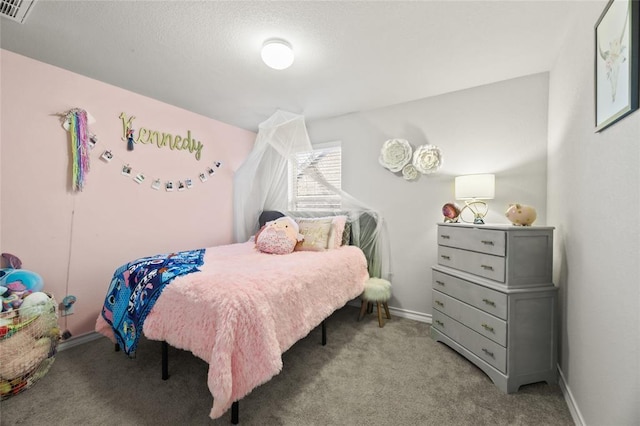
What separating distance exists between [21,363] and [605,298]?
3.40 meters

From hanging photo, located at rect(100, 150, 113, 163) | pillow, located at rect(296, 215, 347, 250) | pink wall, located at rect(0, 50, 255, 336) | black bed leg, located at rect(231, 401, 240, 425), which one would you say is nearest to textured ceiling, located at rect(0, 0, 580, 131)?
pink wall, located at rect(0, 50, 255, 336)

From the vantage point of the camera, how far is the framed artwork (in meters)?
0.95

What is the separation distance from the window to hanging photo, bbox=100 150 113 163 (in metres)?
1.82

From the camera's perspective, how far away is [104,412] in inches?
59.4

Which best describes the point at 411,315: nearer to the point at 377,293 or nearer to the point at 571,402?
the point at 377,293

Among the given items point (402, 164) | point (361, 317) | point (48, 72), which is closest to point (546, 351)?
point (361, 317)

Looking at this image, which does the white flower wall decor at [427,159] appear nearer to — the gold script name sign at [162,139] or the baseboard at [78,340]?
the gold script name sign at [162,139]

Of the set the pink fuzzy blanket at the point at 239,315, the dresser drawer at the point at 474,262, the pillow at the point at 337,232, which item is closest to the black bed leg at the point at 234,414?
the pink fuzzy blanket at the point at 239,315

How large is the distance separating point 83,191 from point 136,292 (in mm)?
1315

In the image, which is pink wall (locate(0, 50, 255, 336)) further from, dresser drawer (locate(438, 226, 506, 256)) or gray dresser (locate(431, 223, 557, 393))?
gray dresser (locate(431, 223, 557, 393))

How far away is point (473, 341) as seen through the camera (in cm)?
195

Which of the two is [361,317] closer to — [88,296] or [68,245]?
[88,296]

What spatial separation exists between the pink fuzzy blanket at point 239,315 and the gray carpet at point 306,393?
0.36m

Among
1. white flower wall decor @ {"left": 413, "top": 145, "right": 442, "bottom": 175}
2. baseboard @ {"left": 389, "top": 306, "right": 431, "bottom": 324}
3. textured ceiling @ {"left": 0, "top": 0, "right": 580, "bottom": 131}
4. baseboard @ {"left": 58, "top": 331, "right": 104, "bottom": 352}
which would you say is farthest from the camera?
baseboard @ {"left": 389, "top": 306, "right": 431, "bottom": 324}
